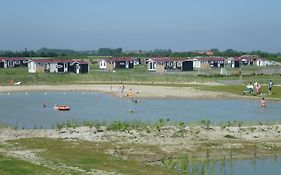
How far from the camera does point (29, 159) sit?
22.6 m

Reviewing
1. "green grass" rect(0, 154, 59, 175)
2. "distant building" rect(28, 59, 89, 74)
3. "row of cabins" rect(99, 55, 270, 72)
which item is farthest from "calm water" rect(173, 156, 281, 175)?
"row of cabins" rect(99, 55, 270, 72)

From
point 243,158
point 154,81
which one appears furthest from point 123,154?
point 154,81

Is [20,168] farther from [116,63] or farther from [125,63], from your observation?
[125,63]

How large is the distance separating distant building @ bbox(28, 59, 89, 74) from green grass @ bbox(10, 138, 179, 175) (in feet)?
245

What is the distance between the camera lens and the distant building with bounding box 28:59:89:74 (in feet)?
334

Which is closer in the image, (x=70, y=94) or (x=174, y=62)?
(x=70, y=94)

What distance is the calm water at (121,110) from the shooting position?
4144cm

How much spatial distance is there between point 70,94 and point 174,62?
56.6 metres

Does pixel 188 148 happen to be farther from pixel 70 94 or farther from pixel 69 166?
pixel 70 94

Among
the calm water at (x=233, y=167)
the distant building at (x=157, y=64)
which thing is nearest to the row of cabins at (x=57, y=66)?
the distant building at (x=157, y=64)

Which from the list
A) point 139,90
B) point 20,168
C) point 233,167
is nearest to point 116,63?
point 139,90

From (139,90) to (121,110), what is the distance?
19.9 m

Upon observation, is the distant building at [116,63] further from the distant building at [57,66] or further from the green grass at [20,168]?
the green grass at [20,168]

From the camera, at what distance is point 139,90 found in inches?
2680
